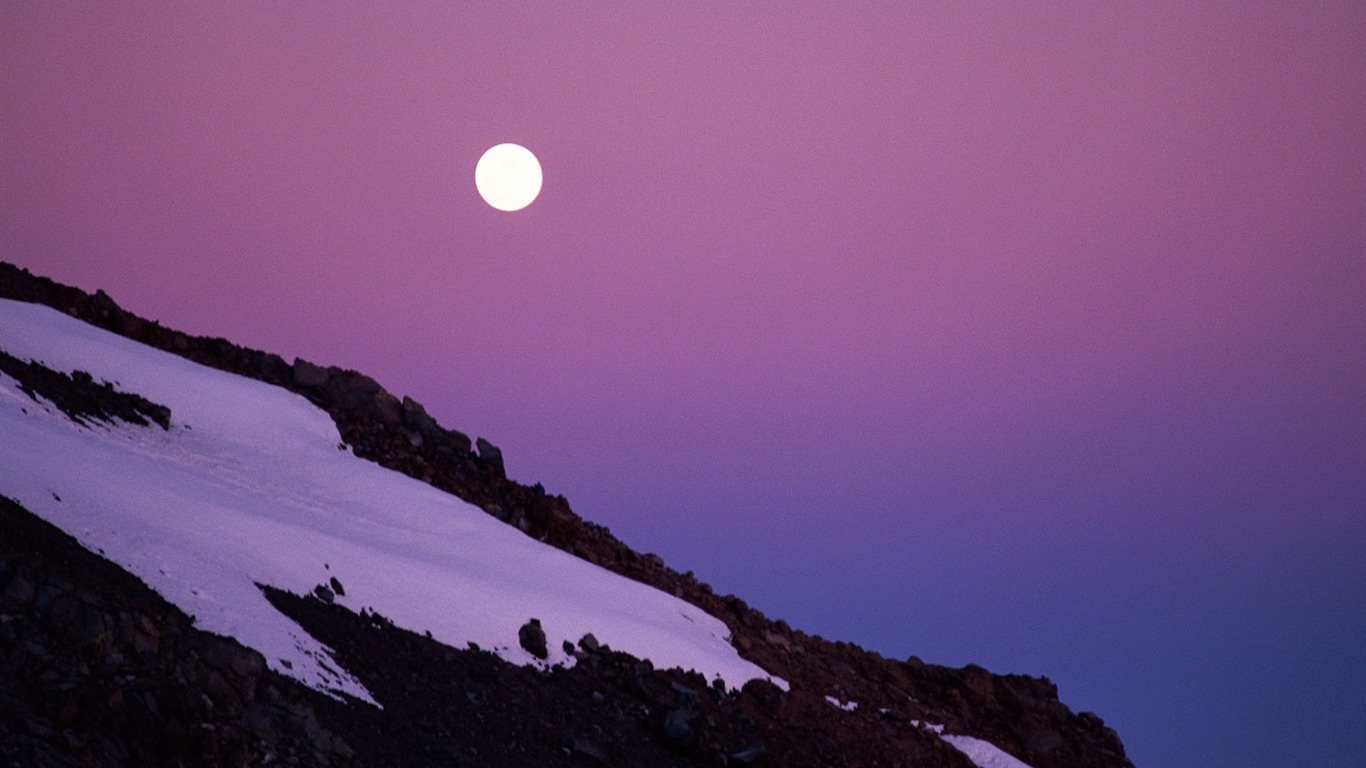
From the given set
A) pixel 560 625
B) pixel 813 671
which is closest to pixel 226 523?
pixel 560 625

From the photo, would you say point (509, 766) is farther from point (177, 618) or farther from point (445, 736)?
point (177, 618)

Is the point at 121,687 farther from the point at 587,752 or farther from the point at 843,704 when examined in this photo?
the point at 843,704

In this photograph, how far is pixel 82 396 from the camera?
28.5 m

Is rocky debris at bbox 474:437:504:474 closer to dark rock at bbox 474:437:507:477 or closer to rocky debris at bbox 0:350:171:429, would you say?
dark rock at bbox 474:437:507:477

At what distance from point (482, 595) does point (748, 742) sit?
6142 mm

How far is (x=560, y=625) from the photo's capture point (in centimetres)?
2538

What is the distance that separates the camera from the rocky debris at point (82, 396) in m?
26.2

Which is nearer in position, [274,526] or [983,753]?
[274,526]

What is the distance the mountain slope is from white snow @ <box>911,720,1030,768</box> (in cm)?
75

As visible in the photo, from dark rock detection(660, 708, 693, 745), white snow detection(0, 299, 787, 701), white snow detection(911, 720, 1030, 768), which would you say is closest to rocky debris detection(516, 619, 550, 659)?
white snow detection(0, 299, 787, 701)

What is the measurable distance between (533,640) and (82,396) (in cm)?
1312

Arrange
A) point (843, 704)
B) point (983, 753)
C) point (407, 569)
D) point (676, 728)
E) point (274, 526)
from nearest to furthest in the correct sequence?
point (676, 728)
point (274, 526)
point (407, 569)
point (843, 704)
point (983, 753)

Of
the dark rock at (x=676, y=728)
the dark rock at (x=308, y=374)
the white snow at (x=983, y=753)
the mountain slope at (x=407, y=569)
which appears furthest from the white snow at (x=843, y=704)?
the dark rock at (x=308, y=374)

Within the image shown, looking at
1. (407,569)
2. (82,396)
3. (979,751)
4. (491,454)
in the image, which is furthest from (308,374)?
(979,751)
